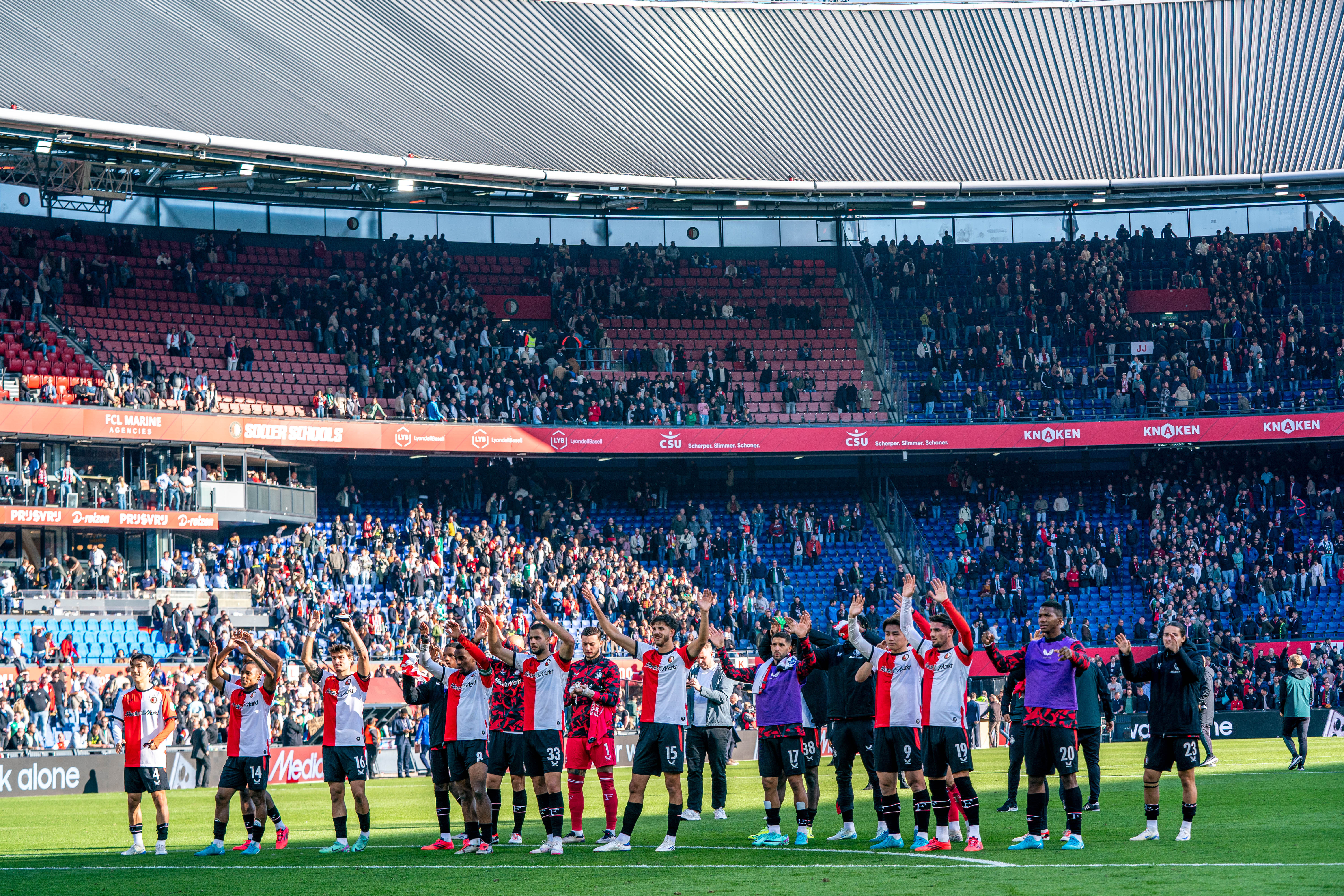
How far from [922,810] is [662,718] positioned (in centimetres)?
270

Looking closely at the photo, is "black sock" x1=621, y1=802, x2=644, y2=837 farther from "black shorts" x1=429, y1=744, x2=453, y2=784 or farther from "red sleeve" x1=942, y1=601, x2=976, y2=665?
"red sleeve" x1=942, y1=601, x2=976, y2=665

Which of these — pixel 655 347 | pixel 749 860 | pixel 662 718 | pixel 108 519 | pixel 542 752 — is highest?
pixel 655 347

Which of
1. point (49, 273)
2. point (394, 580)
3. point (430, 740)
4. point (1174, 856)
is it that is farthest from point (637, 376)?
point (1174, 856)

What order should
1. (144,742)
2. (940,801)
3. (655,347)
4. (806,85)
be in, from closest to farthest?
(940,801)
(144,742)
(806,85)
(655,347)

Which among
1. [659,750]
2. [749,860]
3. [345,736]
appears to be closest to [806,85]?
[345,736]

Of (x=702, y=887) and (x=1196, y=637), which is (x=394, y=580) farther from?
(x=702, y=887)

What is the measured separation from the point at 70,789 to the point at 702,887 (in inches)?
833

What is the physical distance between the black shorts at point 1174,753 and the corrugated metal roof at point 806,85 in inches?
1260

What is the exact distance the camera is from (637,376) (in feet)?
164

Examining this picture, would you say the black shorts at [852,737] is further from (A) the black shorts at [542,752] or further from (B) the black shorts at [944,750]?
(A) the black shorts at [542,752]

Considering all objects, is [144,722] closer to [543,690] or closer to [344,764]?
[344,764]

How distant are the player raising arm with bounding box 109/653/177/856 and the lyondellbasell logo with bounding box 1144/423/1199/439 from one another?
36.5 metres

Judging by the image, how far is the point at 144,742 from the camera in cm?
1691

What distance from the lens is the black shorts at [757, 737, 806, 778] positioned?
15773 mm
